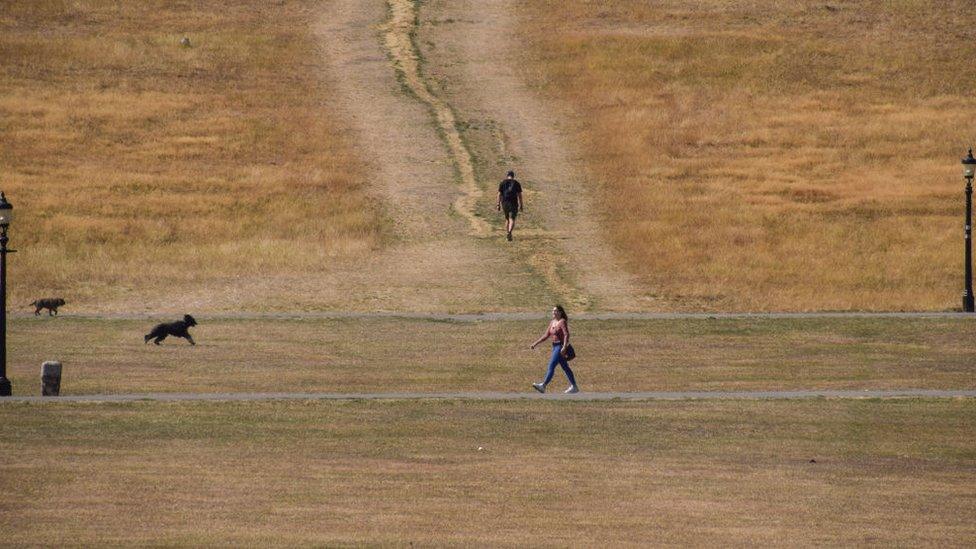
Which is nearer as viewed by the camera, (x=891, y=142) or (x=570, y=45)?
(x=891, y=142)

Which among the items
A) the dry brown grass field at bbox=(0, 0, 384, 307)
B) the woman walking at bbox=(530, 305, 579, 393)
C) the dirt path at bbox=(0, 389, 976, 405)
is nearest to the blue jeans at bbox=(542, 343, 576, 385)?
the woman walking at bbox=(530, 305, 579, 393)

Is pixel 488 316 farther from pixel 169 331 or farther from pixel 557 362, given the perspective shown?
pixel 557 362

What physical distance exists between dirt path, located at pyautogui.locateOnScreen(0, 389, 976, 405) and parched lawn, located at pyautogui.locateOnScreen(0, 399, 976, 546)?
54 centimetres

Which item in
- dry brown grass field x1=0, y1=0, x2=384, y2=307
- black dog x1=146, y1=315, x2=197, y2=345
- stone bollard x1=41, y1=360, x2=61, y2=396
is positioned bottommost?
dry brown grass field x1=0, y1=0, x2=384, y2=307

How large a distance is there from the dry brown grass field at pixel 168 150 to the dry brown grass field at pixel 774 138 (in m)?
10.9

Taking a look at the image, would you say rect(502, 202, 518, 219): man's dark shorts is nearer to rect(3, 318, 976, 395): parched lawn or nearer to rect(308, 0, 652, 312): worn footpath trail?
rect(308, 0, 652, 312): worn footpath trail

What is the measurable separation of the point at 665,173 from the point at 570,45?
22.2m

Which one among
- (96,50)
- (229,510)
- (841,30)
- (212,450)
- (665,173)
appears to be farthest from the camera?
(841,30)

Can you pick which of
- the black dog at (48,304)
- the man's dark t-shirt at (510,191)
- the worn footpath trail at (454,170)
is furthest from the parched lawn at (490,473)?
the man's dark t-shirt at (510,191)

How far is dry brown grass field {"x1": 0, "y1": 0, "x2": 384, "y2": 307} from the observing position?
50062 millimetres

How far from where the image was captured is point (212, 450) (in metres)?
23.2

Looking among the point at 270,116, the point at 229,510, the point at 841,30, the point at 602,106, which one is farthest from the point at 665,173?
the point at 229,510

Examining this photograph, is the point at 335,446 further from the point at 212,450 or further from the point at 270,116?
the point at 270,116

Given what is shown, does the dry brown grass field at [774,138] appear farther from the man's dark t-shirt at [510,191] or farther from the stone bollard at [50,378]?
the stone bollard at [50,378]
